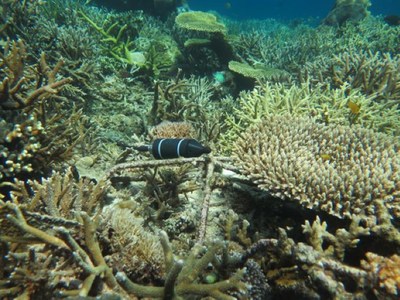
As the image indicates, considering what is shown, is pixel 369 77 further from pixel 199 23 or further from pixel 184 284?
pixel 184 284

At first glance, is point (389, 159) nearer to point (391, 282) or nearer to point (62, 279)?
point (391, 282)

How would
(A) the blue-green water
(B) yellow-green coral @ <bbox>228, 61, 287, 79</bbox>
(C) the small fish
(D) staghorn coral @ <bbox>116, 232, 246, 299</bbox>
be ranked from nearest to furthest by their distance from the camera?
(D) staghorn coral @ <bbox>116, 232, 246, 299</bbox> < (C) the small fish < (B) yellow-green coral @ <bbox>228, 61, 287, 79</bbox> < (A) the blue-green water

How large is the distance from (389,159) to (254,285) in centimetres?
188

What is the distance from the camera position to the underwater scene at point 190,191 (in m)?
2.02

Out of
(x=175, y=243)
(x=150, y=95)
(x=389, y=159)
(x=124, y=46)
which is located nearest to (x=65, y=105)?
(x=150, y=95)

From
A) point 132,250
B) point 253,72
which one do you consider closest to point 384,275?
point 132,250

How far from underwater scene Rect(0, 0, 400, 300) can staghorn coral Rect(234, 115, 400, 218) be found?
0.01 metres

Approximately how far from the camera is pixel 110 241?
2.34 m

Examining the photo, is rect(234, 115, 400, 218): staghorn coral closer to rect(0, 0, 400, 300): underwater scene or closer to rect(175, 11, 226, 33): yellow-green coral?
rect(0, 0, 400, 300): underwater scene

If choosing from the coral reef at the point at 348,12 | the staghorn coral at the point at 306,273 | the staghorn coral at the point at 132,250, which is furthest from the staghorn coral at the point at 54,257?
the coral reef at the point at 348,12

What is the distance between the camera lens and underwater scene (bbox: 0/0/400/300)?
2.02 meters

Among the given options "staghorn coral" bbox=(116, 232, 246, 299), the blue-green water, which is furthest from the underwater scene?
the blue-green water

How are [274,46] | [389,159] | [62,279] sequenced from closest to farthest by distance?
[62,279] < [389,159] < [274,46]

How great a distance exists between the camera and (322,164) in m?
2.90
